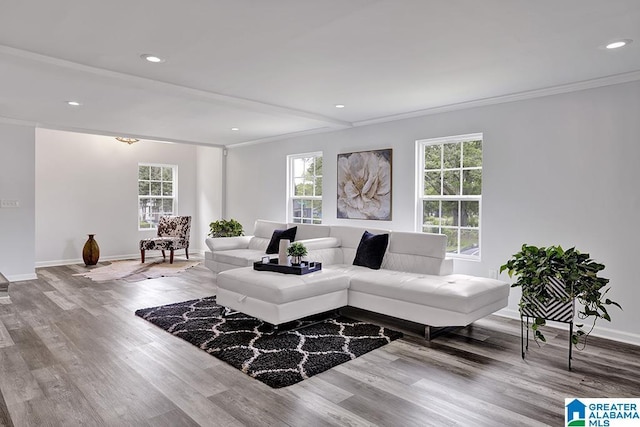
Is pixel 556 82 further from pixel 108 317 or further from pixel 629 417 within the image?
pixel 108 317

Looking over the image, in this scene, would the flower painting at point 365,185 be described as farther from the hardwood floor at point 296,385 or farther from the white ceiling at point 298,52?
the hardwood floor at point 296,385

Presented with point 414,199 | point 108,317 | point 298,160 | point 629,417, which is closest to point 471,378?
point 629,417

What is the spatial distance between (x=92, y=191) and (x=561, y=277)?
8.05 m

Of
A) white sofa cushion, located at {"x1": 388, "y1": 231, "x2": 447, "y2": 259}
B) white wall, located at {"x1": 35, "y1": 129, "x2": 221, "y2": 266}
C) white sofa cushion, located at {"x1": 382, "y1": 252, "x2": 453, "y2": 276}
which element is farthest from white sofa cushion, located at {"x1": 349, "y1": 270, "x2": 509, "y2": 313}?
white wall, located at {"x1": 35, "y1": 129, "x2": 221, "y2": 266}

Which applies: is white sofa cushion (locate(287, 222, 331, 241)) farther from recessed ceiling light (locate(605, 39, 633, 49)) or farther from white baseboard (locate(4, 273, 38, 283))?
white baseboard (locate(4, 273, 38, 283))

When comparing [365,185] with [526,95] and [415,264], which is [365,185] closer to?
[415,264]

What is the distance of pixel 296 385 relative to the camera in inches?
108

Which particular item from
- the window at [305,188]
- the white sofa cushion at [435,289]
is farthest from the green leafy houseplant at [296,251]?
the window at [305,188]

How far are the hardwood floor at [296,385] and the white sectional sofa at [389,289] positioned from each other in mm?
312

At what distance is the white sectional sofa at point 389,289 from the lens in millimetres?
3555

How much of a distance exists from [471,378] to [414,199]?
9.24 feet

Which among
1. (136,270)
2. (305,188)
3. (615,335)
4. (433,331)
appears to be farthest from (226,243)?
(615,335)

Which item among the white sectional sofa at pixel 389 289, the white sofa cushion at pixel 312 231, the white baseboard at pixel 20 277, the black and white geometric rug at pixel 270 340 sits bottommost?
the black and white geometric rug at pixel 270 340

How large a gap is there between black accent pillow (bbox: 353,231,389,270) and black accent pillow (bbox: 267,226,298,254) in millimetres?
1325
